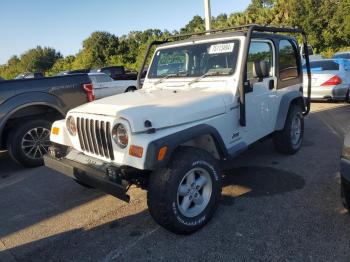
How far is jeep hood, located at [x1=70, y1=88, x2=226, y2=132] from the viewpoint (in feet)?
10.9

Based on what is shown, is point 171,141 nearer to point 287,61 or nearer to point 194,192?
point 194,192

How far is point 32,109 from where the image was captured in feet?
20.6

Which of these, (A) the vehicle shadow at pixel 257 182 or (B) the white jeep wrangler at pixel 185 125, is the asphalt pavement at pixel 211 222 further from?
(B) the white jeep wrangler at pixel 185 125

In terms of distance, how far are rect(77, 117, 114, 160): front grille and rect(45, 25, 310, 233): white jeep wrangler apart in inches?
0.4

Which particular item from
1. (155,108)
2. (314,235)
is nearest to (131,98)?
(155,108)

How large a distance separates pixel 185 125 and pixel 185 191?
66 centimetres

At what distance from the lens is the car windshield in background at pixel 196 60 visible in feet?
14.6

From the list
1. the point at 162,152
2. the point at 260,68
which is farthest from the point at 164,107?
the point at 260,68

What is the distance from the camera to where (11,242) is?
3.72 metres

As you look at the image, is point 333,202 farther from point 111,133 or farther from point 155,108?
point 111,133

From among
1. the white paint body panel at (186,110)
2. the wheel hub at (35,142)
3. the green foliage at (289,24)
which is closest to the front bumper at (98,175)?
the white paint body panel at (186,110)

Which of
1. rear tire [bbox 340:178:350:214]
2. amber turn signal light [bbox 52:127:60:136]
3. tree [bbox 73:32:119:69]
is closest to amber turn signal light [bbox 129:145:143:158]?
amber turn signal light [bbox 52:127:60:136]

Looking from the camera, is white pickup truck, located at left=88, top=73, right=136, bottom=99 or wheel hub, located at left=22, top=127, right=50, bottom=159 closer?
wheel hub, located at left=22, top=127, right=50, bottom=159

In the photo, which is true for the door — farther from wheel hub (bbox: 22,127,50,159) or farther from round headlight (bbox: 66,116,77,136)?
wheel hub (bbox: 22,127,50,159)
